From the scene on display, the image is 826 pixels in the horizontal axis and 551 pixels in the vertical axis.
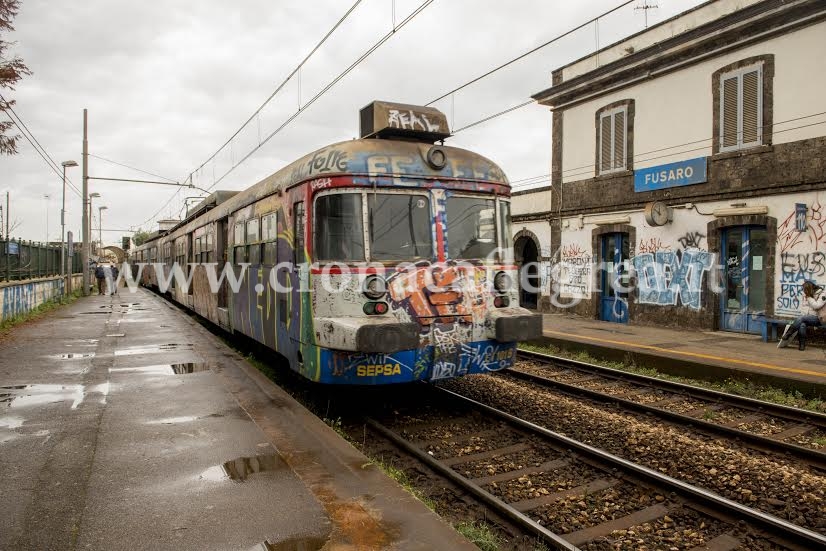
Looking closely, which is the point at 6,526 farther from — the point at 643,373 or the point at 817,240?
the point at 817,240

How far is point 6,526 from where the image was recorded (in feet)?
11.5

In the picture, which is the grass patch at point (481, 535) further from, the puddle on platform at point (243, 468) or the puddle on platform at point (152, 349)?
the puddle on platform at point (152, 349)

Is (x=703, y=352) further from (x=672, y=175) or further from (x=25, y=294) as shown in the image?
(x=25, y=294)

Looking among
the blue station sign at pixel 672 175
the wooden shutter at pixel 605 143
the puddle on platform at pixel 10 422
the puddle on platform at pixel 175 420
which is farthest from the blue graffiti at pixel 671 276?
the puddle on platform at pixel 10 422

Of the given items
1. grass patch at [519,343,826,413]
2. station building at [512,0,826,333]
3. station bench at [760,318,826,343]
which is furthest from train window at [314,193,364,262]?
station building at [512,0,826,333]

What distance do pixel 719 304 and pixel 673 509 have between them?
11009 millimetres

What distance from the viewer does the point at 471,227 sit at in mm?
6875

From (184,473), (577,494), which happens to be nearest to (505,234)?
(577,494)

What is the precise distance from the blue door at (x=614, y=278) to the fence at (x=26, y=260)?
1667 cm

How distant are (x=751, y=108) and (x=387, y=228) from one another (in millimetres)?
10932

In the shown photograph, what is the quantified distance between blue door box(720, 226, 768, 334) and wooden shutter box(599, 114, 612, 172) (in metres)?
4.19

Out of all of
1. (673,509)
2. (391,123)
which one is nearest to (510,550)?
(673,509)

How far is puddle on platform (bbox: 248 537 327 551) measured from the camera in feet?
10.7

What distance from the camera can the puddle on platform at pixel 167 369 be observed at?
8.33 m
